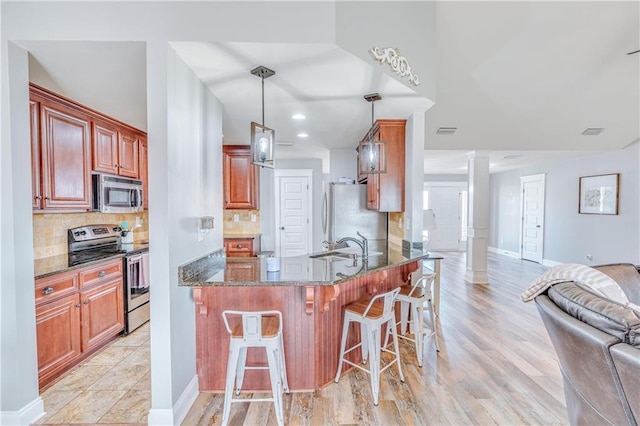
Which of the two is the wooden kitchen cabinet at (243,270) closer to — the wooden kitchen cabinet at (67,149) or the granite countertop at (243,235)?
the wooden kitchen cabinet at (67,149)

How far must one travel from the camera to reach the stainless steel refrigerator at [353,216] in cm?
415

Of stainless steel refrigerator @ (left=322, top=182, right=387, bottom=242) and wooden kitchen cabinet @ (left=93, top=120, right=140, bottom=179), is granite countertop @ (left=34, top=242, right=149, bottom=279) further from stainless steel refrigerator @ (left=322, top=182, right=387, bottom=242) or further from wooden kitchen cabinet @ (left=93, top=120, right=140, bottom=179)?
stainless steel refrigerator @ (left=322, top=182, right=387, bottom=242)

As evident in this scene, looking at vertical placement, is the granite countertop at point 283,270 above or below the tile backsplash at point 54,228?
below

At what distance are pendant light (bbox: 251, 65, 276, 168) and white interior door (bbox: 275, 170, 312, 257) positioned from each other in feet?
12.6

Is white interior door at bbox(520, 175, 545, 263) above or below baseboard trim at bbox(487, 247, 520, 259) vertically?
above

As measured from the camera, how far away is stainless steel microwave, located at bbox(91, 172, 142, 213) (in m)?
2.90

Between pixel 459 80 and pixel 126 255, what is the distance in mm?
4030

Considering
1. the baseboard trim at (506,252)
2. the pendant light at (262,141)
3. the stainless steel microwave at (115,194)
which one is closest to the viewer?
the pendant light at (262,141)

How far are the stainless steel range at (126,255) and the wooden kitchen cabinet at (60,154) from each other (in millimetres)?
400

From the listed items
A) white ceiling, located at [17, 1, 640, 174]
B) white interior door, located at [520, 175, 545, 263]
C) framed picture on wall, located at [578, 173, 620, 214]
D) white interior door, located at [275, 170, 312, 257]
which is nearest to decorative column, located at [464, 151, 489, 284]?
white ceiling, located at [17, 1, 640, 174]

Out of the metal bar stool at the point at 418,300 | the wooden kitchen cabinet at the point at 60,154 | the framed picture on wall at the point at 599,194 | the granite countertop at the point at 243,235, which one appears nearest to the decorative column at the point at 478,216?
the framed picture on wall at the point at 599,194

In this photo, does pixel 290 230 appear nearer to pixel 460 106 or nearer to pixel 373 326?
pixel 460 106

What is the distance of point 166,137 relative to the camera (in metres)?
1.73

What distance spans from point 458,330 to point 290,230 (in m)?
3.66
